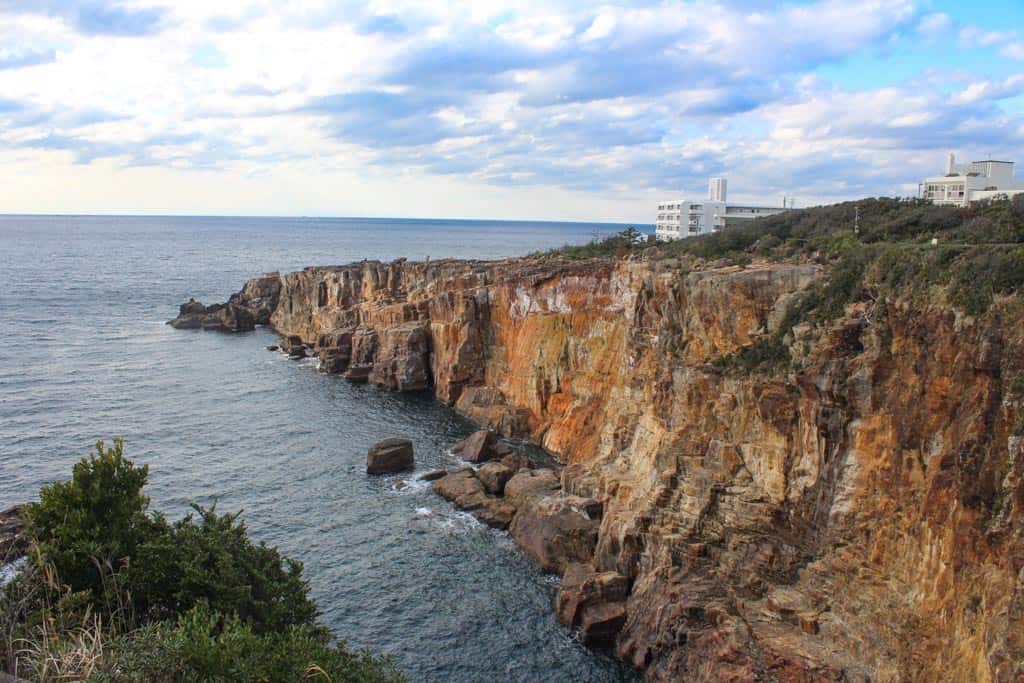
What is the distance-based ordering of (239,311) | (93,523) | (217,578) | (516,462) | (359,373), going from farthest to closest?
1. (239,311)
2. (359,373)
3. (516,462)
4. (217,578)
5. (93,523)

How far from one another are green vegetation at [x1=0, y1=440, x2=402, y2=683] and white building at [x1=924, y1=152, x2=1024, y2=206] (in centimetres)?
6287

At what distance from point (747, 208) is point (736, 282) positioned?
86648mm

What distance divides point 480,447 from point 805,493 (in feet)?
98.0

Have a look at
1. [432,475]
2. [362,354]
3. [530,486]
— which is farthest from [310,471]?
[362,354]

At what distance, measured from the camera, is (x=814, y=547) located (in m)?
31.8

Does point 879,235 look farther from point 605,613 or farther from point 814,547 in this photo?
point 605,613

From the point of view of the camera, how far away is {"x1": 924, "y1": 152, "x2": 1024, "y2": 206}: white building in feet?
216

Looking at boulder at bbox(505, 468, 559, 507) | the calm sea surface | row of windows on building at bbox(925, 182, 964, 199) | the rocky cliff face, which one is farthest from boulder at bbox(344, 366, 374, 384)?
row of windows on building at bbox(925, 182, 964, 199)

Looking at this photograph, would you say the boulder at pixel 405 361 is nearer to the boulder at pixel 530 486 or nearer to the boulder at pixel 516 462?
the boulder at pixel 516 462

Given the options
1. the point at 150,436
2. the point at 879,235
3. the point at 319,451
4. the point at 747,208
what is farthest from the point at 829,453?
the point at 747,208

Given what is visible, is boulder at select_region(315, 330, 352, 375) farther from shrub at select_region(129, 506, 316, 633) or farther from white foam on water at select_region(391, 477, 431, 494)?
shrub at select_region(129, 506, 316, 633)

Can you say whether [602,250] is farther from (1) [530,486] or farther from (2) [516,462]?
(1) [530,486]

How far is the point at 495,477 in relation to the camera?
52062mm

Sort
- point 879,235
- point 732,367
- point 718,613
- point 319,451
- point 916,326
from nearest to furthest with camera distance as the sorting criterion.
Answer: point 916,326 → point 718,613 → point 732,367 → point 879,235 → point 319,451
